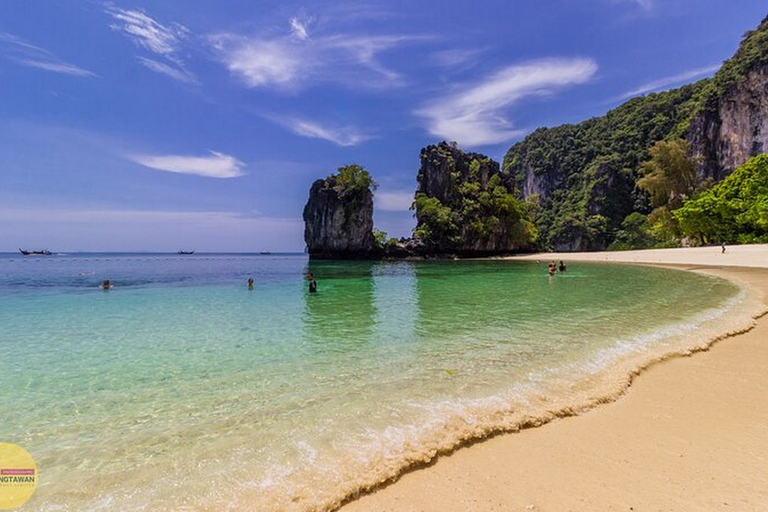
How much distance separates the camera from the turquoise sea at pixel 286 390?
12.5ft

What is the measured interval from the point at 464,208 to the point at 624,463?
240 ft

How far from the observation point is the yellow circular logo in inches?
140

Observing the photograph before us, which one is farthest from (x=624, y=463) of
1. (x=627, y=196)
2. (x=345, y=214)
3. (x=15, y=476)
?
(x=627, y=196)

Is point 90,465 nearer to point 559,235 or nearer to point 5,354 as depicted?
point 5,354

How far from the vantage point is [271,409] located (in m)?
5.50

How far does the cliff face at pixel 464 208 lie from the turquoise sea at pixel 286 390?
59.3 m

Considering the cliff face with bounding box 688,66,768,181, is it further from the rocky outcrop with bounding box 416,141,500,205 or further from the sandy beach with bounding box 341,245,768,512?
the sandy beach with bounding box 341,245,768,512

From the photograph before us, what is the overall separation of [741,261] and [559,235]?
232 ft

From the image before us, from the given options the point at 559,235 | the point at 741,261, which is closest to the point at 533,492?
the point at 741,261

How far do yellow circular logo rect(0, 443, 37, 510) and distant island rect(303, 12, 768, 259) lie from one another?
6347 centimetres

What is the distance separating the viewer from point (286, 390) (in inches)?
248

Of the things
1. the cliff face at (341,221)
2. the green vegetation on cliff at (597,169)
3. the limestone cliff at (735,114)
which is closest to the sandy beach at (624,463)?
the cliff face at (341,221)

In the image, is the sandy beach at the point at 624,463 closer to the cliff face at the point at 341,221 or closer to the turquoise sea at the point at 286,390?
the turquoise sea at the point at 286,390

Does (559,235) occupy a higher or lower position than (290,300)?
higher
